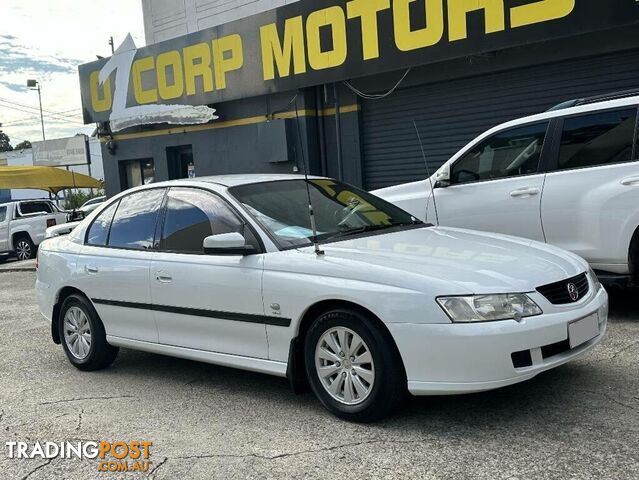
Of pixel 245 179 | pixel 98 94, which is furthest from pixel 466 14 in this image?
pixel 98 94

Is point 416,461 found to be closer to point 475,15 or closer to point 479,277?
point 479,277

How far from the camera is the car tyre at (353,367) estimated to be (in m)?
3.68

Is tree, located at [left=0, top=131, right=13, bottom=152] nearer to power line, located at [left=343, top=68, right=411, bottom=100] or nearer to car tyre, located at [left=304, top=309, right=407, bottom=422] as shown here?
power line, located at [left=343, top=68, right=411, bottom=100]

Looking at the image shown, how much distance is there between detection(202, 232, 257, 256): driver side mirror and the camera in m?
4.21

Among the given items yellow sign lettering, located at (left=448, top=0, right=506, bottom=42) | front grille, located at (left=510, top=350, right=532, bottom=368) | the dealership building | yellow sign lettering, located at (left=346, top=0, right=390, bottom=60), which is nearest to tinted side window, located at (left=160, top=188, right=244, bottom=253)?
front grille, located at (left=510, top=350, right=532, bottom=368)

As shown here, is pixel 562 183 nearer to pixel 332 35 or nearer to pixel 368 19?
pixel 368 19

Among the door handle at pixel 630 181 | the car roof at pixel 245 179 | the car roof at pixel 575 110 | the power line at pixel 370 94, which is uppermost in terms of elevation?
the power line at pixel 370 94

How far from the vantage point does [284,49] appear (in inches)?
476

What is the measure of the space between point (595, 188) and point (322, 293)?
123 inches

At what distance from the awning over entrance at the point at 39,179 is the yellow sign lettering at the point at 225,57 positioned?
897 centimetres

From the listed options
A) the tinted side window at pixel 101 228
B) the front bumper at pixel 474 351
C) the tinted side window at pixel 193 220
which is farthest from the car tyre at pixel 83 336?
the front bumper at pixel 474 351

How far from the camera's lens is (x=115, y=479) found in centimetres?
346

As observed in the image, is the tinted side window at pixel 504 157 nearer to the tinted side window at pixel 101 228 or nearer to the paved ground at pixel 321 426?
the paved ground at pixel 321 426

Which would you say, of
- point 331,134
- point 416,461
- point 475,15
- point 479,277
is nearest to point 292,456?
point 416,461
